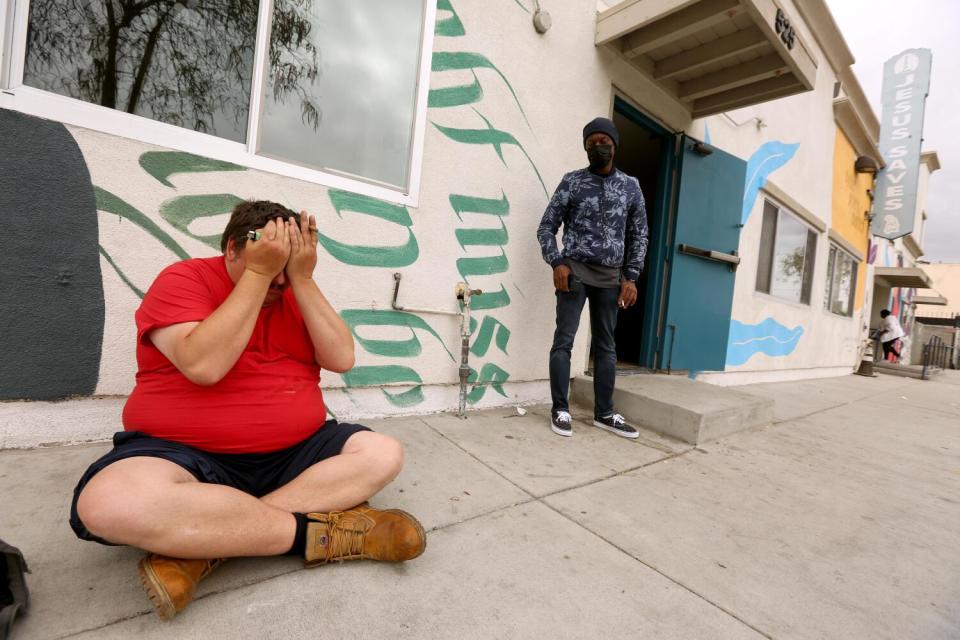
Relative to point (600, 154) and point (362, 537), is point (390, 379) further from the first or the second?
point (600, 154)

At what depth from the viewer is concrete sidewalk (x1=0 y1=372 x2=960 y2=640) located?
1088mm

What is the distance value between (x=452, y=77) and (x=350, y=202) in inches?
41.0

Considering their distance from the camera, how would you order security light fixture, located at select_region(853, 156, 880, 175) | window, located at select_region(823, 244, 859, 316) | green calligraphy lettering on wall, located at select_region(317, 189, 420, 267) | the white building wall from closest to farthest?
green calligraphy lettering on wall, located at select_region(317, 189, 420, 267)
the white building wall
window, located at select_region(823, 244, 859, 316)
security light fixture, located at select_region(853, 156, 880, 175)

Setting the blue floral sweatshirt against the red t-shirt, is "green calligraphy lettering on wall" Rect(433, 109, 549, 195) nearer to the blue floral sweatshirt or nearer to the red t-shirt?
the blue floral sweatshirt

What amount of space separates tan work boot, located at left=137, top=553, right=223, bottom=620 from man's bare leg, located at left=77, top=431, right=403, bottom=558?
3cm

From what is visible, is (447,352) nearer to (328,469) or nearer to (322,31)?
(328,469)

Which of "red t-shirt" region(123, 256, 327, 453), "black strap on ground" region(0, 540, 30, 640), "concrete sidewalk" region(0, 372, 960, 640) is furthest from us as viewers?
"red t-shirt" region(123, 256, 327, 453)

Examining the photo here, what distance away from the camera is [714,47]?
133 inches

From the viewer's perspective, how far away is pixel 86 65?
1750mm

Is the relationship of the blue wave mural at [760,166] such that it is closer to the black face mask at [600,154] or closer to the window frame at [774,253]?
the window frame at [774,253]

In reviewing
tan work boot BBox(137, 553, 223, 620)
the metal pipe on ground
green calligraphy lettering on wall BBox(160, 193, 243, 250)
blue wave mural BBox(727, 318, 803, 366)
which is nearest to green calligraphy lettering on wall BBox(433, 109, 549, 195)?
the metal pipe on ground

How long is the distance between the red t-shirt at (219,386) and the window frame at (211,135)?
925 mm

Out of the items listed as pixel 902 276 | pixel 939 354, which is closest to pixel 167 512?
pixel 902 276

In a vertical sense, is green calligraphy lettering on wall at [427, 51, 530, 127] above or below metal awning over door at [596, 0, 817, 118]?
below
